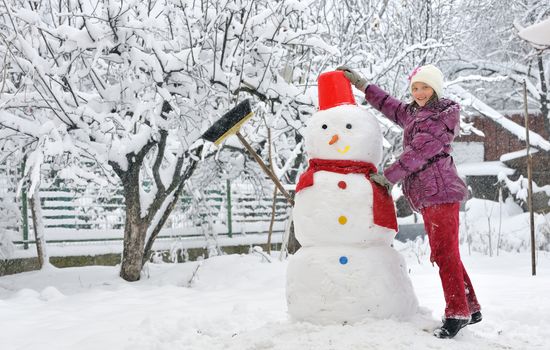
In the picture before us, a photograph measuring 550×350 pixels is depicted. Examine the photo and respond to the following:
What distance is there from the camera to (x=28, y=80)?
196 inches

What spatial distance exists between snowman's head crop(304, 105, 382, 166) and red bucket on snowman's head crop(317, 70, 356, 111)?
0.09 metres

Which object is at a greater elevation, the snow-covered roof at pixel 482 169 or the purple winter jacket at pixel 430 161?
the snow-covered roof at pixel 482 169

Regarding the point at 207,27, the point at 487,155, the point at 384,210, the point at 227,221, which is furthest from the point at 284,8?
the point at 487,155

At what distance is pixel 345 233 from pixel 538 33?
1751 mm

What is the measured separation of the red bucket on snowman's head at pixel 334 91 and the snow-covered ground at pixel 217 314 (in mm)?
1303

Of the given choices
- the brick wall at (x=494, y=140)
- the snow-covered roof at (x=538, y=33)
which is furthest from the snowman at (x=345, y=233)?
the brick wall at (x=494, y=140)

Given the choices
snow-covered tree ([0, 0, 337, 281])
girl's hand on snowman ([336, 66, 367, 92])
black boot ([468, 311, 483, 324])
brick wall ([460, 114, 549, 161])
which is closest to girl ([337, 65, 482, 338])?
black boot ([468, 311, 483, 324])

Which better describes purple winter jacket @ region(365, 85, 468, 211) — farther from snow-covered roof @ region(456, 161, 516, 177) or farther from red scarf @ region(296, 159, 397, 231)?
snow-covered roof @ region(456, 161, 516, 177)

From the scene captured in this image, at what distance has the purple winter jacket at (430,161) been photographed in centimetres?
320

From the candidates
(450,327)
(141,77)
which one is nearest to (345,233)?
(450,327)

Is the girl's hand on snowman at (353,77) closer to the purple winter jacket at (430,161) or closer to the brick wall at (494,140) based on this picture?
the purple winter jacket at (430,161)

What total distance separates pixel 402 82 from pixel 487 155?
954 centimetres

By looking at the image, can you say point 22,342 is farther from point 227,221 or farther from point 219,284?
point 227,221

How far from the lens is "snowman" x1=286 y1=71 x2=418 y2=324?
308cm
